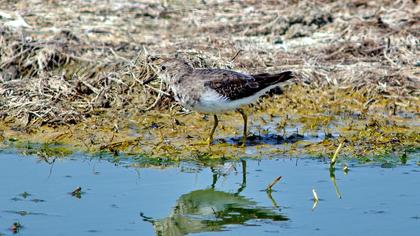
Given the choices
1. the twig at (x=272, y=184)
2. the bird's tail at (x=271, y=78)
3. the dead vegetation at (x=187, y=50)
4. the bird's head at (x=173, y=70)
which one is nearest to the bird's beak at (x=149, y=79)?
the dead vegetation at (x=187, y=50)

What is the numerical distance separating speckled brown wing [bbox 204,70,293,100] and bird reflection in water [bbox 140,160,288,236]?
1704mm

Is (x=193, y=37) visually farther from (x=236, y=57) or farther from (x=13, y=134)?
(x=13, y=134)

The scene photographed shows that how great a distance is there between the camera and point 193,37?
16.4m

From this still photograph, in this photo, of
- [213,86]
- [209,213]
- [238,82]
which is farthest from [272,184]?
[238,82]

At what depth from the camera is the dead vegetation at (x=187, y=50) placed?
13.5 meters

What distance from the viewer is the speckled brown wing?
11633 mm

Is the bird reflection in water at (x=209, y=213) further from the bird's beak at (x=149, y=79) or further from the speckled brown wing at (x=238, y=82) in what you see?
the bird's beak at (x=149, y=79)

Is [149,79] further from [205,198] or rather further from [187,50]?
[205,198]

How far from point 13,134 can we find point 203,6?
6.84 meters

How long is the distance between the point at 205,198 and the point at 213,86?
6.62 feet

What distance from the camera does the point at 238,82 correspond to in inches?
465

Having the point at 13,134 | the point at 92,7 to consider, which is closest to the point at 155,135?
the point at 13,134

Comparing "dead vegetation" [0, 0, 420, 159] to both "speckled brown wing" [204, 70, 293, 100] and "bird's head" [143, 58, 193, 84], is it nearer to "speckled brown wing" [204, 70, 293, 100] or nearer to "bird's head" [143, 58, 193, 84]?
"bird's head" [143, 58, 193, 84]

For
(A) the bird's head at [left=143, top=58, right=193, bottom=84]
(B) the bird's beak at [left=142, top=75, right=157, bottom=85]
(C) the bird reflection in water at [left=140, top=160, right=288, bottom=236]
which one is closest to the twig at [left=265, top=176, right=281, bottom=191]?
(C) the bird reflection in water at [left=140, top=160, right=288, bottom=236]
